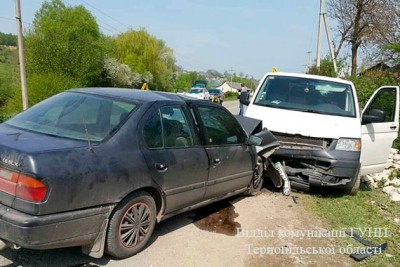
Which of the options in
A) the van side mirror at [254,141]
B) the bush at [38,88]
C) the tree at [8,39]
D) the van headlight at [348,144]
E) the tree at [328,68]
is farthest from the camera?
the tree at [8,39]

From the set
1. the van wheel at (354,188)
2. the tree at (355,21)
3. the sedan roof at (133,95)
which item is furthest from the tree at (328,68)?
the sedan roof at (133,95)

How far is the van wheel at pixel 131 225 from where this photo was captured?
3.51m

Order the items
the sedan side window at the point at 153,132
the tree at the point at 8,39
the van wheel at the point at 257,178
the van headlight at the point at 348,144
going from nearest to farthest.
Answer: the sedan side window at the point at 153,132 → the van wheel at the point at 257,178 → the van headlight at the point at 348,144 → the tree at the point at 8,39

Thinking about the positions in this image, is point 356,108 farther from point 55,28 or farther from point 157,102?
point 55,28

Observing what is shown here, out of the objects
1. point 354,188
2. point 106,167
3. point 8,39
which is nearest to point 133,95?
point 106,167

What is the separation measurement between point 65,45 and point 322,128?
32.7 m

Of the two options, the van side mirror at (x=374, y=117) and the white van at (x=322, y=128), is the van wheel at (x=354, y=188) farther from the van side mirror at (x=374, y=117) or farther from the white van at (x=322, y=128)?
the van side mirror at (x=374, y=117)

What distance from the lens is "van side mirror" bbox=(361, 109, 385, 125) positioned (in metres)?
6.59

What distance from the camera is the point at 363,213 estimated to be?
5797mm

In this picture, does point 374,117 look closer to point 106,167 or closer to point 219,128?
point 219,128

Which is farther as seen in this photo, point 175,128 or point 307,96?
point 307,96

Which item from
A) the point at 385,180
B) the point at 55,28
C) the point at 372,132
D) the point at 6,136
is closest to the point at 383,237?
the point at 372,132

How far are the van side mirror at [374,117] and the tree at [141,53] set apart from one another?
46471 millimetres

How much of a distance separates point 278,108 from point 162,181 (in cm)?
386
